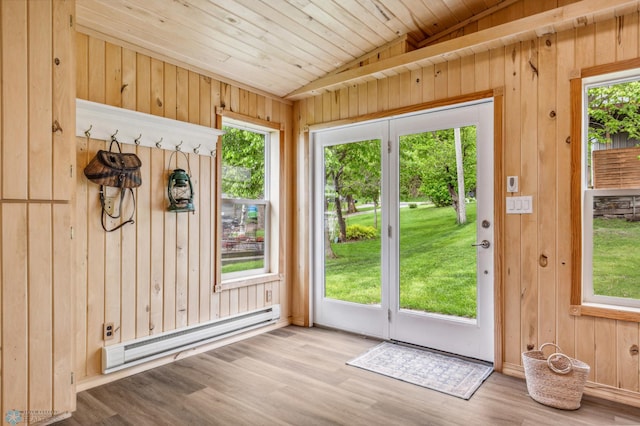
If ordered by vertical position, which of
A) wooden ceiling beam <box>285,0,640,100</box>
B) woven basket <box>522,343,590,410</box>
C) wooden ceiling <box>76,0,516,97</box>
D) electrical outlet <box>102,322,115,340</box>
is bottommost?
woven basket <box>522,343,590,410</box>

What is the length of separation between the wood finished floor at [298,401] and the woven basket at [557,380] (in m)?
0.06

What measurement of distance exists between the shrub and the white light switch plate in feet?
4.03

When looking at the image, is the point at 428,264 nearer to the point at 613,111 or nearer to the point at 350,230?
the point at 350,230

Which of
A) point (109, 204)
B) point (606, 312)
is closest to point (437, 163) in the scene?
point (606, 312)

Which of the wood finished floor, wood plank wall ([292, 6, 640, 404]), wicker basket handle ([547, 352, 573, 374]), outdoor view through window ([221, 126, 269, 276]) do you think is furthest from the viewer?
outdoor view through window ([221, 126, 269, 276])

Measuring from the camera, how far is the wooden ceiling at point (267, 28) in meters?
2.50

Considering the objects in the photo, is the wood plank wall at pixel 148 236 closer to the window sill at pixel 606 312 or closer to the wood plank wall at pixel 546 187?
the wood plank wall at pixel 546 187

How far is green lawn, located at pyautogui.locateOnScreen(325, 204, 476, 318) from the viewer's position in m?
3.09

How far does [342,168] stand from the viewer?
12.6ft

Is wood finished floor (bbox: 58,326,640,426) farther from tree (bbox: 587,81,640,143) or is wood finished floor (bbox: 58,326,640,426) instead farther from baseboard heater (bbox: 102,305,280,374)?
tree (bbox: 587,81,640,143)

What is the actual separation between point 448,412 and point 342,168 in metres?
2.35

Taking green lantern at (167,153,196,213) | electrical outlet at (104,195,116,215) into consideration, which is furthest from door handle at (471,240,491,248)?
electrical outlet at (104,195,116,215)

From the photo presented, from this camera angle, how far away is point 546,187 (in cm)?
264

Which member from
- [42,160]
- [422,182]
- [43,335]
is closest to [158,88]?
[42,160]
